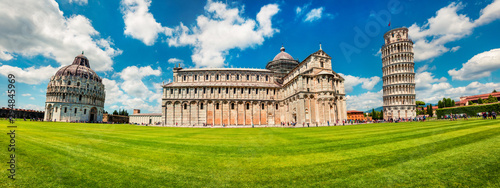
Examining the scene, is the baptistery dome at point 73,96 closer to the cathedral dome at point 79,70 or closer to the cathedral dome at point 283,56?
the cathedral dome at point 79,70

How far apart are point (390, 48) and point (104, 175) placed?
3400 inches

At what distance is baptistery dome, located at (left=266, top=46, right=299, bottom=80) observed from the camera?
64794mm

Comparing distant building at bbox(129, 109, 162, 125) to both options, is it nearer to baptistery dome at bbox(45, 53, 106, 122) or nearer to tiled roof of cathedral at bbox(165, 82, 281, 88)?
baptistery dome at bbox(45, 53, 106, 122)

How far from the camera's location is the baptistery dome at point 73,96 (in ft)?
234

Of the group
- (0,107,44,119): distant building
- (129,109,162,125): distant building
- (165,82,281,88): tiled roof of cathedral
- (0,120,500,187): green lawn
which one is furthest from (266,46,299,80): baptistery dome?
(0,107,44,119): distant building

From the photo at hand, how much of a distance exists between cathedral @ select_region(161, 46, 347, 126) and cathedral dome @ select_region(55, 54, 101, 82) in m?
48.7

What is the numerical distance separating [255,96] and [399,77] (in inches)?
2064

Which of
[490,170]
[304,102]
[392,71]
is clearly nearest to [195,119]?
[304,102]

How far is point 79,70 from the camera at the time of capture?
77750mm

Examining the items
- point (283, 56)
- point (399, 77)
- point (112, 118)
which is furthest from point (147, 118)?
point (399, 77)

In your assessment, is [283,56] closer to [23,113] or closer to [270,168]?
[270,168]

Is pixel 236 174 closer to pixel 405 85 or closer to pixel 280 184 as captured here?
pixel 280 184

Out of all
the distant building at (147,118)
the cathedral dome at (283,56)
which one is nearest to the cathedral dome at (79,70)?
the distant building at (147,118)

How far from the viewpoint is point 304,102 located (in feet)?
148
